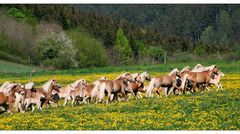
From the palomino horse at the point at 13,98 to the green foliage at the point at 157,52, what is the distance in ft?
18.7

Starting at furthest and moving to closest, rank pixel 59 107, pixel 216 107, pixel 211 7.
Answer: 1. pixel 211 7
2. pixel 59 107
3. pixel 216 107

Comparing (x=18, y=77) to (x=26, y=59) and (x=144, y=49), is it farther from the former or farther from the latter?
(x=144, y=49)

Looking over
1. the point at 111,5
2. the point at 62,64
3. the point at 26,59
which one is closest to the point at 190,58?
the point at 111,5

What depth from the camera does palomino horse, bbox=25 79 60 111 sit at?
18.4 meters

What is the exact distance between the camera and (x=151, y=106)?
16.6 meters

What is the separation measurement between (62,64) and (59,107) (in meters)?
3.40

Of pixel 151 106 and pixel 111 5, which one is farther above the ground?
pixel 111 5

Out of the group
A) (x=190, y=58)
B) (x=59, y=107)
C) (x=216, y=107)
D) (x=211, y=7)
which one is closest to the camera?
(x=216, y=107)

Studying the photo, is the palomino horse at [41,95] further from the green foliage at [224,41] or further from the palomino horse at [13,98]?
the green foliage at [224,41]

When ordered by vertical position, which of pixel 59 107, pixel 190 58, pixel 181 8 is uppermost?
pixel 181 8

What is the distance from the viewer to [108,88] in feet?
62.3

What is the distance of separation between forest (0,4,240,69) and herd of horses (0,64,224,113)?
91cm

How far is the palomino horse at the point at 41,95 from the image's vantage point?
1839 centimetres

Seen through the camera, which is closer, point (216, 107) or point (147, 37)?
point (216, 107)
